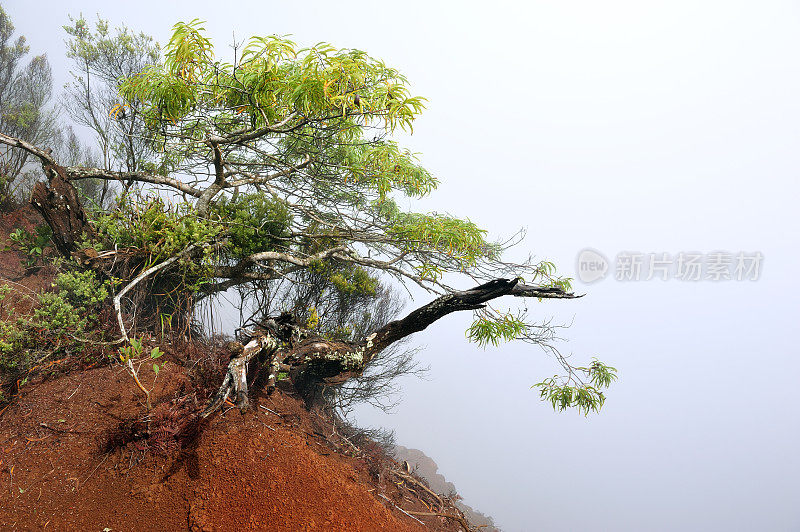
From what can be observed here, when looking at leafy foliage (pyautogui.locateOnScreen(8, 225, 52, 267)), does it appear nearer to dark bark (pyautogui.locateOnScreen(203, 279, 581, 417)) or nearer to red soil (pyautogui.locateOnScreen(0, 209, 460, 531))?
red soil (pyautogui.locateOnScreen(0, 209, 460, 531))

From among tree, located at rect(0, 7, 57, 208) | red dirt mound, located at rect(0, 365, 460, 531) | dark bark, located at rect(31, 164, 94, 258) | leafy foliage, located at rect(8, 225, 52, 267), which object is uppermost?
tree, located at rect(0, 7, 57, 208)

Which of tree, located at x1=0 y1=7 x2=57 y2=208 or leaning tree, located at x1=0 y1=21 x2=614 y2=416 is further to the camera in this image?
tree, located at x1=0 y1=7 x2=57 y2=208

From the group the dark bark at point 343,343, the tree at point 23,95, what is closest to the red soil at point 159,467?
the dark bark at point 343,343

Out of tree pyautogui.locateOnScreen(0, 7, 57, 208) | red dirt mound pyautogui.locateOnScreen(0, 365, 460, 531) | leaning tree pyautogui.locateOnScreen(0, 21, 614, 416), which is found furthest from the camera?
tree pyautogui.locateOnScreen(0, 7, 57, 208)

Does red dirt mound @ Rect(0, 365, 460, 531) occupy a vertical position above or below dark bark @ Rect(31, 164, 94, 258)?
below

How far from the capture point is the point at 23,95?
10562 mm

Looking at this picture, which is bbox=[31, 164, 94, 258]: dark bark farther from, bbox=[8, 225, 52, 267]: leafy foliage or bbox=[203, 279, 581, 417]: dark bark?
bbox=[203, 279, 581, 417]: dark bark

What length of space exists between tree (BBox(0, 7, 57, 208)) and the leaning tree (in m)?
7.28

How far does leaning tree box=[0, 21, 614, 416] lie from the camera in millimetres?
3443

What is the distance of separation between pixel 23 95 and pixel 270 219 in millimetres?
10593

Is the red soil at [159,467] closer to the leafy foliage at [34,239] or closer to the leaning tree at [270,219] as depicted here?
the leaning tree at [270,219]

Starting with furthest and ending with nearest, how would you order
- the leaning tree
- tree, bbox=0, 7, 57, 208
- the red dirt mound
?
tree, bbox=0, 7, 57, 208
the leaning tree
the red dirt mound

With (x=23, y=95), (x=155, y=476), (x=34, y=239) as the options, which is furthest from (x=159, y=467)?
(x=23, y=95)

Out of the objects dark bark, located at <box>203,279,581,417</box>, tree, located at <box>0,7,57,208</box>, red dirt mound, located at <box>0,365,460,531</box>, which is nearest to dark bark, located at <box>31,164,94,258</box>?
red dirt mound, located at <box>0,365,460,531</box>
